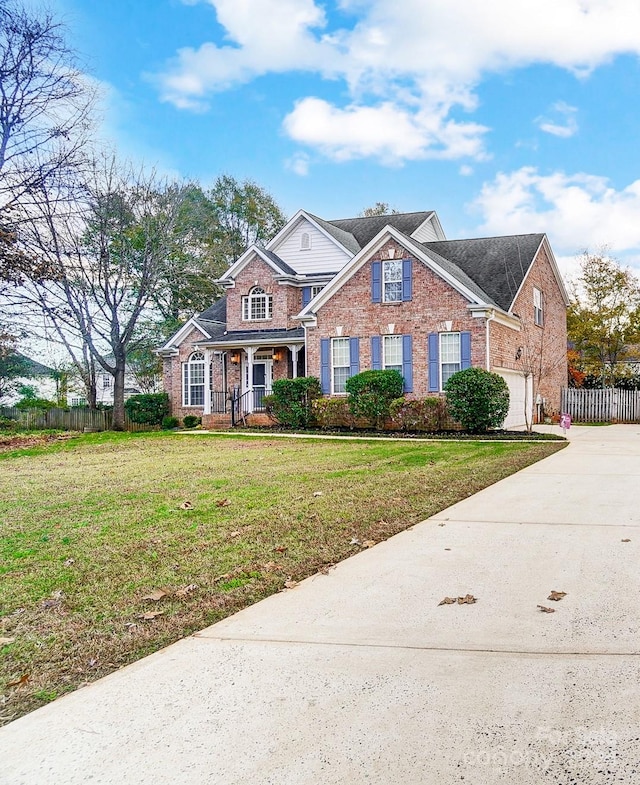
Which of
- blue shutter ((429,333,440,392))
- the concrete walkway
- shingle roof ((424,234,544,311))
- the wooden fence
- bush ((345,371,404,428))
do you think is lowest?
the concrete walkway

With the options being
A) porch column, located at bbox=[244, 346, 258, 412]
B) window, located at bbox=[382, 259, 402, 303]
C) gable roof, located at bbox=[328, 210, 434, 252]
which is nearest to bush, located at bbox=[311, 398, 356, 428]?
window, located at bbox=[382, 259, 402, 303]

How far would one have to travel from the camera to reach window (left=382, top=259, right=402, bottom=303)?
22.2m

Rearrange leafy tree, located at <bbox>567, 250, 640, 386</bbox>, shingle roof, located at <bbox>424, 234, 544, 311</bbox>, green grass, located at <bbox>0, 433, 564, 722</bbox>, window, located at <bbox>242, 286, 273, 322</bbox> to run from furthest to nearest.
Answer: leafy tree, located at <bbox>567, 250, 640, 386</bbox> < window, located at <bbox>242, 286, 273, 322</bbox> < shingle roof, located at <bbox>424, 234, 544, 311</bbox> < green grass, located at <bbox>0, 433, 564, 722</bbox>

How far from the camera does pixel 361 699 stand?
305 cm

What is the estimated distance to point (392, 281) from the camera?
2234 centimetres

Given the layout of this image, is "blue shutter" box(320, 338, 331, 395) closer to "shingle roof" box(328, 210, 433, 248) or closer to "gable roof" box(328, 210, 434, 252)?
"shingle roof" box(328, 210, 433, 248)

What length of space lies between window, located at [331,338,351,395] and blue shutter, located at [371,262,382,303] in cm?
174

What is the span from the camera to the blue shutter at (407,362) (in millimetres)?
22016

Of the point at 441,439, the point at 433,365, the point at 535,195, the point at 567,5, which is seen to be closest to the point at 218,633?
the point at 567,5

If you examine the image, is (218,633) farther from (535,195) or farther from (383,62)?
(535,195)

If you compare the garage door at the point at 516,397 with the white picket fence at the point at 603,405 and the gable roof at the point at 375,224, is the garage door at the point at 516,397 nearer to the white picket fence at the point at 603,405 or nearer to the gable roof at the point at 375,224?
the white picket fence at the point at 603,405

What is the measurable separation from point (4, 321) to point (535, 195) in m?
18.3

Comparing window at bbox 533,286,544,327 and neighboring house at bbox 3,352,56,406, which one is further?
neighboring house at bbox 3,352,56,406

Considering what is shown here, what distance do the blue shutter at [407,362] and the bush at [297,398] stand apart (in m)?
3.02
